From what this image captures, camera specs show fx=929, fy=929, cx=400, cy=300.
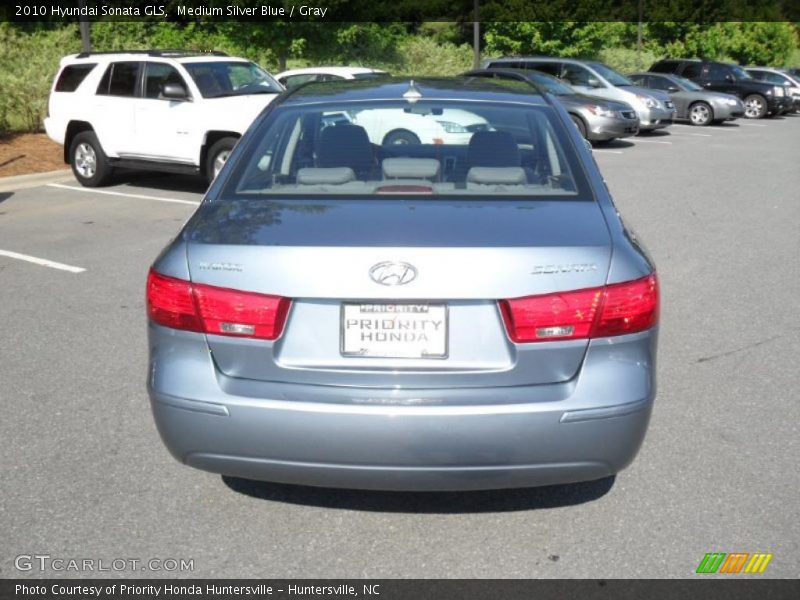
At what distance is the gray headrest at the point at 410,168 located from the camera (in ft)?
12.8

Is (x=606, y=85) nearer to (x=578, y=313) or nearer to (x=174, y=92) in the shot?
(x=174, y=92)

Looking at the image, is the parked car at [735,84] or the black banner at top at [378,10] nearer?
the parked car at [735,84]

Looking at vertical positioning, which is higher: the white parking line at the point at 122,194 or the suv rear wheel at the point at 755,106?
the white parking line at the point at 122,194

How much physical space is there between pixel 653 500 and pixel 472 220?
4.80ft

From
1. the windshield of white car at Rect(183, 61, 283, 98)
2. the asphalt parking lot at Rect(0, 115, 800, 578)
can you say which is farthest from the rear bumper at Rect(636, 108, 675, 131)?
the asphalt parking lot at Rect(0, 115, 800, 578)

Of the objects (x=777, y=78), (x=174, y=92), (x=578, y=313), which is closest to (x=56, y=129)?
(x=174, y=92)

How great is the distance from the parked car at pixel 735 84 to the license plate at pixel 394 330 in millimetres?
28333

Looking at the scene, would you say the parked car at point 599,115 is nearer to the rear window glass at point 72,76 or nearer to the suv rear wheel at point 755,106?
the rear window glass at point 72,76

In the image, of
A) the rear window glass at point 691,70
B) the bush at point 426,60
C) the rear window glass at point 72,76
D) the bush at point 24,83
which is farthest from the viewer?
the bush at point 426,60

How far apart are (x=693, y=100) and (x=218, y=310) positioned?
24564 millimetres

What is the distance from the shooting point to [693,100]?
25438mm
